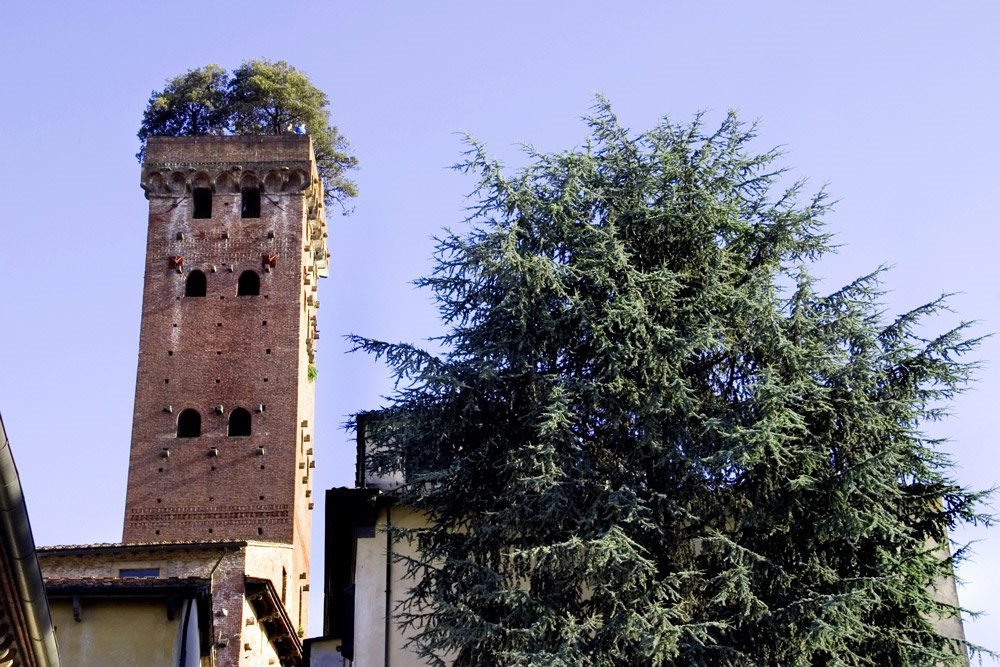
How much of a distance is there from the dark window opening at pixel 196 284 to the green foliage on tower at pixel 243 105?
6445mm

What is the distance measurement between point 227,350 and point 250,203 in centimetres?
509

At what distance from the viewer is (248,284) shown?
40.9 metres

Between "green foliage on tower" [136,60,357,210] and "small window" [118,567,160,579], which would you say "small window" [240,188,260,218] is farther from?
"small window" [118,567,160,579]

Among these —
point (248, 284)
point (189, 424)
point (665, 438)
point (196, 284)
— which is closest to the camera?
point (665, 438)

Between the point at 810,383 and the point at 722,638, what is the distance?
8.06 feet

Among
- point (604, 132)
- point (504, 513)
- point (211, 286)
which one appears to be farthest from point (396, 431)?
point (211, 286)

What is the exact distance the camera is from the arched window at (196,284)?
40.5m

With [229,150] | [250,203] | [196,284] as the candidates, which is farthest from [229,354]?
[229,150]

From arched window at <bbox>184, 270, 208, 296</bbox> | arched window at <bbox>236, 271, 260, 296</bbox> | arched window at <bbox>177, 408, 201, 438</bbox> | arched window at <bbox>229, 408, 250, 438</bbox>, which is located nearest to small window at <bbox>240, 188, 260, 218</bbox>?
arched window at <bbox>236, 271, 260, 296</bbox>

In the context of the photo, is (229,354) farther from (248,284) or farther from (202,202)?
(202,202)

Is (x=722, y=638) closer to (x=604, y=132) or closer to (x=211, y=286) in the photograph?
(x=604, y=132)

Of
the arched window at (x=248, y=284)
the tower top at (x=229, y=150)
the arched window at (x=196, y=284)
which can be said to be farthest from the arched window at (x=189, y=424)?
the tower top at (x=229, y=150)

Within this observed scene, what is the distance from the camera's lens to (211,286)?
40.5 meters

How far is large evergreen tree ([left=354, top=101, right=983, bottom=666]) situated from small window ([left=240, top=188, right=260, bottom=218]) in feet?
91.9
